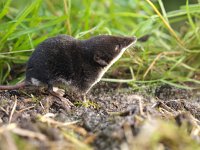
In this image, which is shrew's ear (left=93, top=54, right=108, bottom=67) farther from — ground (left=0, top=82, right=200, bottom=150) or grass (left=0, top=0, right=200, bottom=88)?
grass (left=0, top=0, right=200, bottom=88)

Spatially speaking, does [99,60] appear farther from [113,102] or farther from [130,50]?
[130,50]

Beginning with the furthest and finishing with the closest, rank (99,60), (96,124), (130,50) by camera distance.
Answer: (130,50)
(99,60)
(96,124)

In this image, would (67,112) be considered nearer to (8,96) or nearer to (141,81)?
(8,96)

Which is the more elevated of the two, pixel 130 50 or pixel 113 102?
pixel 130 50

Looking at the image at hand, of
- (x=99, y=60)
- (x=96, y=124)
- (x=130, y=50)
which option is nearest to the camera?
(x=96, y=124)

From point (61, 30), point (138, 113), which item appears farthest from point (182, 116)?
point (61, 30)

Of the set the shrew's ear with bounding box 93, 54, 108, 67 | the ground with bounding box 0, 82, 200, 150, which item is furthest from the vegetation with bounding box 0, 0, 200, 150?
the shrew's ear with bounding box 93, 54, 108, 67

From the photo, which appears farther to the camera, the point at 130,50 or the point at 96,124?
the point at 130,50

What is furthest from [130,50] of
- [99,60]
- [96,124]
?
[96,124]
